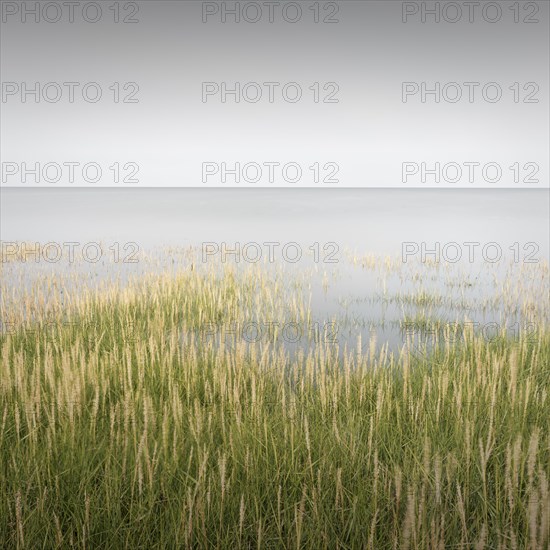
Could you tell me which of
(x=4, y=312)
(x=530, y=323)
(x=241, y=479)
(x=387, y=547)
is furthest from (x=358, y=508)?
(x=4, y=312)

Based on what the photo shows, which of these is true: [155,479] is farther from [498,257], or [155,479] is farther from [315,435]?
[498,257]

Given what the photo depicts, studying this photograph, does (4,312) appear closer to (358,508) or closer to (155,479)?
(155,479)

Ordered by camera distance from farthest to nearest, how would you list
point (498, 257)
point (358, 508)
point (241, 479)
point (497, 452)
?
point (498, 257) → point (497, 452) → point (241, 479) → point (358, 508)

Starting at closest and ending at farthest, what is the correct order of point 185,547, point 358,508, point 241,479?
point 185,547 < point 358,508 < point 241,479

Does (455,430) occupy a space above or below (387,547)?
above

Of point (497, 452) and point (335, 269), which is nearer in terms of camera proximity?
point (497, 452)

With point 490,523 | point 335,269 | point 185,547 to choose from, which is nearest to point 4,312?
point 185,547

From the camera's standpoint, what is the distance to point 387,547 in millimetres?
3541

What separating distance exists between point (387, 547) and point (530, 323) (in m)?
6.57

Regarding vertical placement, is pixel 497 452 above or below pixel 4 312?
below

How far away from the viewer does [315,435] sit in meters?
4.59

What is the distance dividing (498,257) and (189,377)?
54.9ft

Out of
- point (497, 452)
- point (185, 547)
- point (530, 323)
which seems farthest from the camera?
point (530, 323)

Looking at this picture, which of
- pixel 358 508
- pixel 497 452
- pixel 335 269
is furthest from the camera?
pixel 335 269
